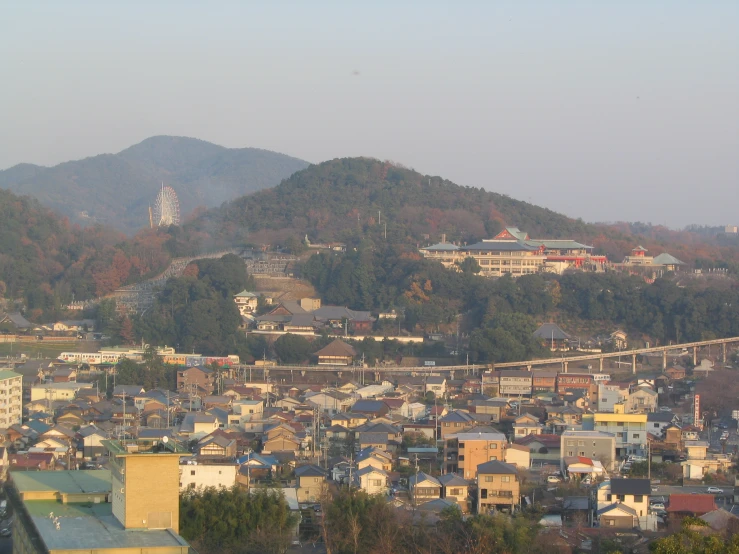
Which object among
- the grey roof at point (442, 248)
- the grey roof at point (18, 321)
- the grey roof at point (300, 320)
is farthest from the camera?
the grey roof at point (442, 248)

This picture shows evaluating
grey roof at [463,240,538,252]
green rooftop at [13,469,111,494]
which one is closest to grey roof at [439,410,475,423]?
green rooftop at [13,469,111,494]

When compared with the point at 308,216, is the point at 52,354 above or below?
below

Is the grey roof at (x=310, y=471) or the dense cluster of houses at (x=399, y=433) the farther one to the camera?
the grey roof at (x=310, y=471)

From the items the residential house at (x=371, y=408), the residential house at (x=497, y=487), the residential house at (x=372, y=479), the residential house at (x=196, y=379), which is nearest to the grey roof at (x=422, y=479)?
the residential house at (x=372, y=479)

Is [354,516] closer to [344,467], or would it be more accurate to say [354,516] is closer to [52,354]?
[344,467]

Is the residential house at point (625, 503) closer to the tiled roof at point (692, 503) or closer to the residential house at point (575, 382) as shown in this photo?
the tiled roof at point (692, 503)

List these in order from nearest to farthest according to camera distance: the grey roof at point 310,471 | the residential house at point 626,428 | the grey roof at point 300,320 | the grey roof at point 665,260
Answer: the grey roof at point 310,471, the residential house at point 626,428, the grey roof at point 300,320, the grey roof at point 665,260

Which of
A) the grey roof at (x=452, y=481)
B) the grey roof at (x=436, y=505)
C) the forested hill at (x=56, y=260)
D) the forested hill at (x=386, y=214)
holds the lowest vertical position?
the grey roof at (x=436, y=505)

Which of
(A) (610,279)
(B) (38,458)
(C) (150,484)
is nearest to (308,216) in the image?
(A) (610,279)
